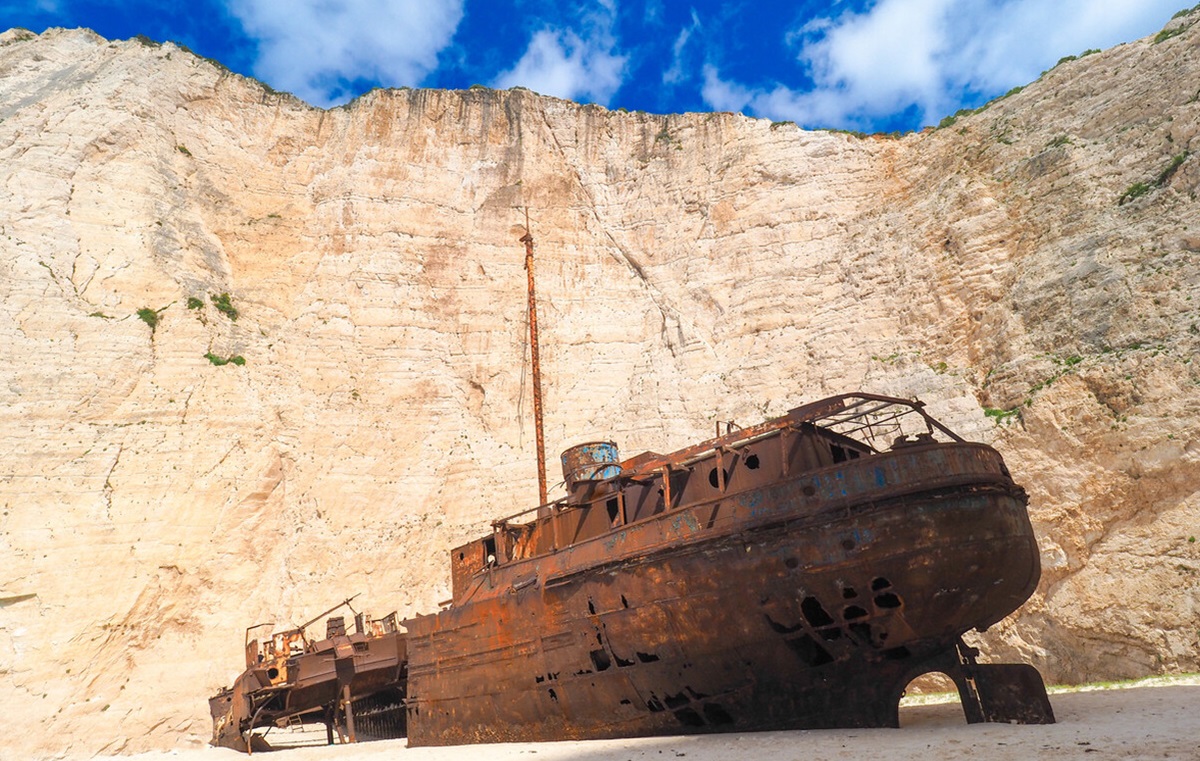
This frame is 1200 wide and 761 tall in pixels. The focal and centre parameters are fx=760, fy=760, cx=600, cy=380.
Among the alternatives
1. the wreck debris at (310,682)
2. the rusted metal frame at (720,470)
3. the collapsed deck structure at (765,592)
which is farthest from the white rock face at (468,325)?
the rusted metal frame at (720,470)

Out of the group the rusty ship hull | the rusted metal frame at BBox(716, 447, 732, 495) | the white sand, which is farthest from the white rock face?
the rusted metal frame at BBox(716, 447, 732, 495)

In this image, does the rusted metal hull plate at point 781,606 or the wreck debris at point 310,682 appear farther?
the wreck debris at point 310,682

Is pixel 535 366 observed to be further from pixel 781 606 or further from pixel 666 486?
pixel 781 606

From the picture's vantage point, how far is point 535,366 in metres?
25.0

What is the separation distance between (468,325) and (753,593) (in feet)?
67.0

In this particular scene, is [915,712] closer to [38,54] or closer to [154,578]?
[154,578]

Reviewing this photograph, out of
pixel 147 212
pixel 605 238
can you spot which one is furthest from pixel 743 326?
pixel 147 212

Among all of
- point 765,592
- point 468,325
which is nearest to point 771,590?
point 765,592

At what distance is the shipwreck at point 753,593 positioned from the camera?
10343mm

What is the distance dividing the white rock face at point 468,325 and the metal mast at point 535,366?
56.1 inches

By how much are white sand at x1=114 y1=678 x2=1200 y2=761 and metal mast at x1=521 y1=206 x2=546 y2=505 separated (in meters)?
9.32

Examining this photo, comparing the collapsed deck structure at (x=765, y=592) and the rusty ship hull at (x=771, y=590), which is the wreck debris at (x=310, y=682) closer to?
the collapsed deck structure at (x=765, y=592)

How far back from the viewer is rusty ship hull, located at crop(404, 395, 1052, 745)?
10.3 m

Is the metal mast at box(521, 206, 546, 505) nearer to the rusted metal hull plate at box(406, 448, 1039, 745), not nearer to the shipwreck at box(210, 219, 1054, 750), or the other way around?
the shipwreck at box(210, 219, 1054, 750)
